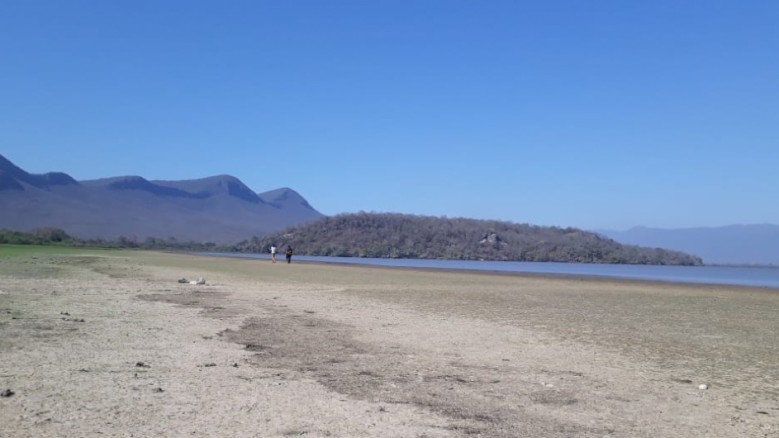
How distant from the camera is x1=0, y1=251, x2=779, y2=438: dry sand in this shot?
21.8ft

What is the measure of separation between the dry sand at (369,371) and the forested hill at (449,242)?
105m

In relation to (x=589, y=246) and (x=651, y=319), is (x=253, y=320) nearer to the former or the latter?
(x=651, y=319)

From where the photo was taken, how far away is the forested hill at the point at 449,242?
12312cm

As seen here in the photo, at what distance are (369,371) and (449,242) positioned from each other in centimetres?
12633

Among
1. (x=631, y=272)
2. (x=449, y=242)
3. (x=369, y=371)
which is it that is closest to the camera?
(x=369, y=371)

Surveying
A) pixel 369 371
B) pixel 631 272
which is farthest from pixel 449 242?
pixel 369 371

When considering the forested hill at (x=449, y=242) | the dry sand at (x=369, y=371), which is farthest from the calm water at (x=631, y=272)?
the forested hill at (x=449, y=242)

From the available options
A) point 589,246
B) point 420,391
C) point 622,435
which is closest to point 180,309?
point 420,391

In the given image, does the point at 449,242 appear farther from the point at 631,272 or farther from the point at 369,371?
the point at 369,371

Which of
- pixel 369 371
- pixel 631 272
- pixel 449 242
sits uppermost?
pixel 449 242

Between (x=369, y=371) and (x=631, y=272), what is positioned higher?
(x=631, y=272)

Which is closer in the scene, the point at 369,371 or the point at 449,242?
the point at 369,371

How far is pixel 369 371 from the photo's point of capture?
363 inches

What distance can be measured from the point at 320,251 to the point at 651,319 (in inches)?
4256
